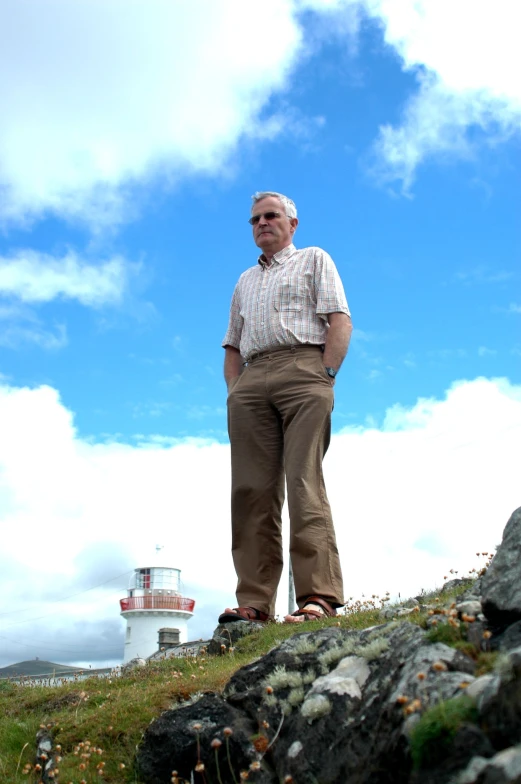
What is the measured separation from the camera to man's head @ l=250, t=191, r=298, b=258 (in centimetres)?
666

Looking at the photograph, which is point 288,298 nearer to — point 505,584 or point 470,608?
point 470,608

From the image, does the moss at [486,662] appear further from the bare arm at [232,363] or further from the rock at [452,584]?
the bare arm at [232,363]

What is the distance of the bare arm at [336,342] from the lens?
20.1ft

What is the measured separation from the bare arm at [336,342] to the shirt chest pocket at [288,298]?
351 mm

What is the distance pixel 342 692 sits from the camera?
299cm

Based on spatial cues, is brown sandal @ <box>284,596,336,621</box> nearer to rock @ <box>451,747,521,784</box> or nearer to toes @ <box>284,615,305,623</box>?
toes @ <box>284,615,305,623</box>

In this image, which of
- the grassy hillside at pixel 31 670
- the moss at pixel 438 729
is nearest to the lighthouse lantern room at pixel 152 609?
the grassy hillside at pixel 31 670

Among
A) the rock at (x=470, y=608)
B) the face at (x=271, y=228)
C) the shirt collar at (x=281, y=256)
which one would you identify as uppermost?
the face at (x=271, y=228)

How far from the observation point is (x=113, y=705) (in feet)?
14.4

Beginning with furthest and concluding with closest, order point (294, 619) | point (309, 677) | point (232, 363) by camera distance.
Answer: point (232, 363), point (294, 619), point (309, 677)

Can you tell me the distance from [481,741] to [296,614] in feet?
12.0

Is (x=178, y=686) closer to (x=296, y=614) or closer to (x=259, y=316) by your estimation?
(x=296, y=614)

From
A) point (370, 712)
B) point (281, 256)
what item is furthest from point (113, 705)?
point (281, 256)

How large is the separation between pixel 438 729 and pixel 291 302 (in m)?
4.55
